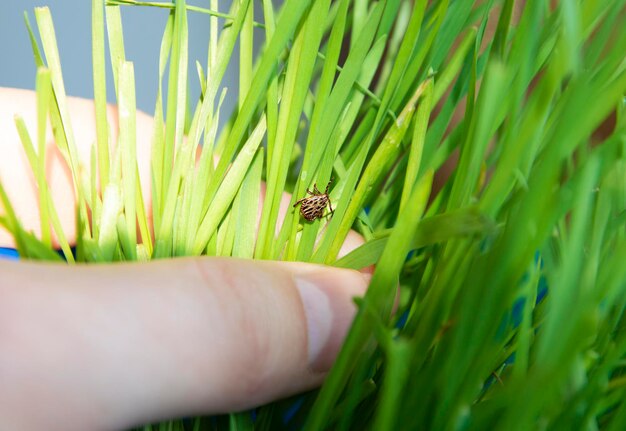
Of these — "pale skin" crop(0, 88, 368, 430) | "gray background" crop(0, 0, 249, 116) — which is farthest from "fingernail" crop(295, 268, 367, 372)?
"gray background" crop(0, 0, 249, 116)

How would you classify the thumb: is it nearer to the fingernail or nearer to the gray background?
the fingernail

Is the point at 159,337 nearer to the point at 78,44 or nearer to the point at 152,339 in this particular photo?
the point at 152,339

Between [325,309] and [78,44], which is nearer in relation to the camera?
[325,309]

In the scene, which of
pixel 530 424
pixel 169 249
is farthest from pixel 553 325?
pixel 169 249

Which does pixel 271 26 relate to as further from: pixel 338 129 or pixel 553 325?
pixel 553 325

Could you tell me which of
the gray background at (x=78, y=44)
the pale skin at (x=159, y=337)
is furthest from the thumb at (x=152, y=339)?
the gray background at (x=78, y=44)

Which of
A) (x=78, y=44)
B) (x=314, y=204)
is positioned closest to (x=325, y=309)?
(x=314, y=204)

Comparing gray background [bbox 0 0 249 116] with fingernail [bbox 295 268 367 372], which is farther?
gray background [bbox 0 0 249 116]
